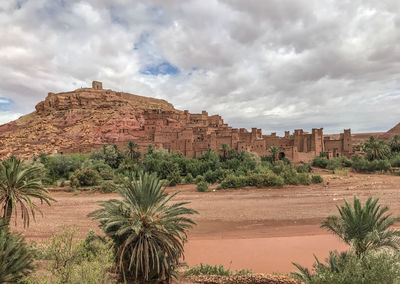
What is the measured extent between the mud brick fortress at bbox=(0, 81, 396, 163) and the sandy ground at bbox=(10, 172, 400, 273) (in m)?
18.1

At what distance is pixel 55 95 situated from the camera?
66.8m

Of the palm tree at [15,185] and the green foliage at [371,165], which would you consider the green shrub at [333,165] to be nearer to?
the green foliage at [371,165]

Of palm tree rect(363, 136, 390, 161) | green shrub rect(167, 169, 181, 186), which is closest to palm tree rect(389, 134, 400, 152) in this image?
palm tree rect(363, 136, 390, 161)

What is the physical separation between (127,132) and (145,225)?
51.7m

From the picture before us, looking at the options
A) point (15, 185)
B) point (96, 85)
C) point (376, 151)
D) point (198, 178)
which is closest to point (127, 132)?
point (96, 85)

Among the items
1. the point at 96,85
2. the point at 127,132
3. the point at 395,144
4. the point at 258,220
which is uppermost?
the point at 96,85

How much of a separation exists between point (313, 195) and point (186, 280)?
682 inches

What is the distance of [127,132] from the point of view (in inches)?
2167

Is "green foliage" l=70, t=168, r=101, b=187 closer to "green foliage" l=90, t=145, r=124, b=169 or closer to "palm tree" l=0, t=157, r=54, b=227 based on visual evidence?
"green foliage" l=90, t=145, r=124, b=169

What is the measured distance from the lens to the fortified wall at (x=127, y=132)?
43.8 meters

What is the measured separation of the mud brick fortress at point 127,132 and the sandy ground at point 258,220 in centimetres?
1806

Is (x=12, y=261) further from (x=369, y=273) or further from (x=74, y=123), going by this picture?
(x=74, y=123)

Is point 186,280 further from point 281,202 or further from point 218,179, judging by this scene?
point 218,179

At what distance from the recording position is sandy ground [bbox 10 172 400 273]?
33.1ft
